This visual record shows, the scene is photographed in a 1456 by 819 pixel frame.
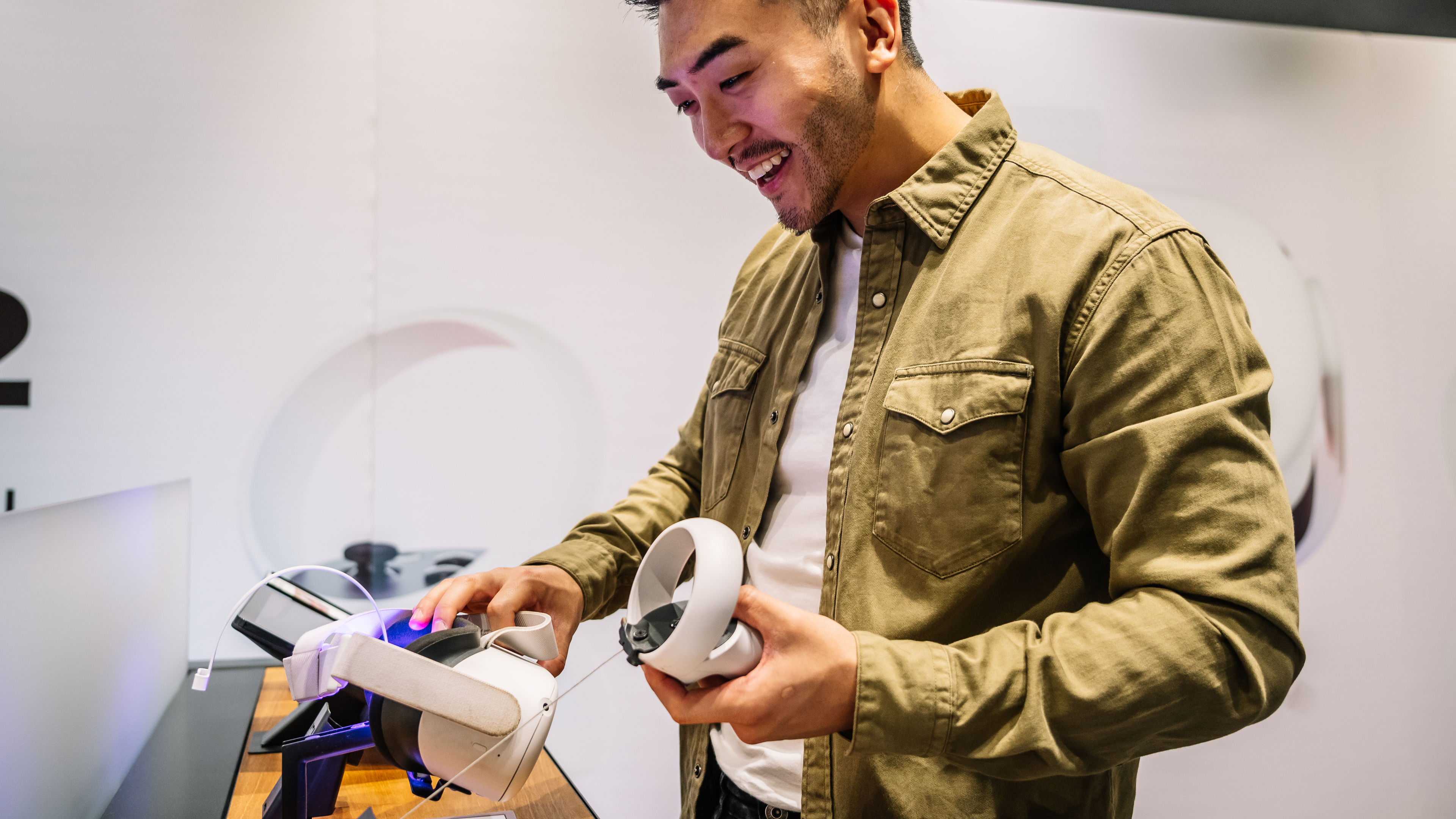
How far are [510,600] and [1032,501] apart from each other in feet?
1.78

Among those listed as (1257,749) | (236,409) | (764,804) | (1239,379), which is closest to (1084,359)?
(1239,379)

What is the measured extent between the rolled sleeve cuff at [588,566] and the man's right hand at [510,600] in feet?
0.04

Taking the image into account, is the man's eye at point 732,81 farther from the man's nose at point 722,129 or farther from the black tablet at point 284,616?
the black tablet at point 284,616

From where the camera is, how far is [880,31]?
1008 millimetres

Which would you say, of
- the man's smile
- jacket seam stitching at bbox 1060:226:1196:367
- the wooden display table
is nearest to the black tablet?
the wooden display table

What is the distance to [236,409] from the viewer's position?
222 cm

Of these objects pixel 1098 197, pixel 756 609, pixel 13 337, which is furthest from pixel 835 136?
pixel 13 337

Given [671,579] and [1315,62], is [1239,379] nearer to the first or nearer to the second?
[671,579]

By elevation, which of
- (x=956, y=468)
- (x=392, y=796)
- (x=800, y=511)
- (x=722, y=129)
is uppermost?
(x=722, y=129)

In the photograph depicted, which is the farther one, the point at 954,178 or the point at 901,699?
the point at 954,178

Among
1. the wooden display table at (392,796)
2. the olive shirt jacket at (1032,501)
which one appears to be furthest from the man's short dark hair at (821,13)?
the wooden display table at (392,796)

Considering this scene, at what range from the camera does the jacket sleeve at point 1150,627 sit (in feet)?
2.26

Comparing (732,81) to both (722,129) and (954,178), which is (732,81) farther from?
(954,178)

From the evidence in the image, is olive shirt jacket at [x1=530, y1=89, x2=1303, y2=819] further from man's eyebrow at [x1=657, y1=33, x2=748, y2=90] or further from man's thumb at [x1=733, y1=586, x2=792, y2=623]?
man's eyebrow at [x1=657, y1=33, x2=748, y2=90]
